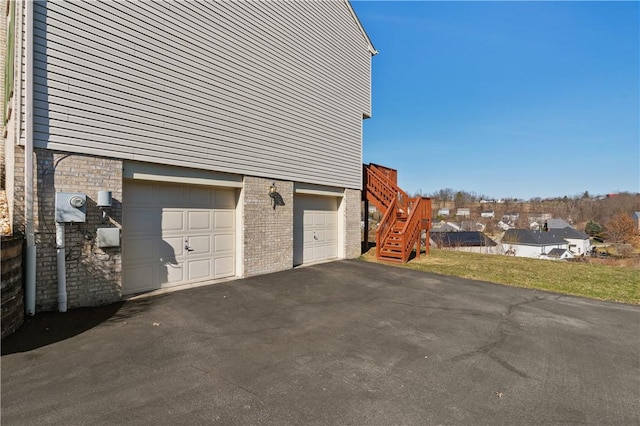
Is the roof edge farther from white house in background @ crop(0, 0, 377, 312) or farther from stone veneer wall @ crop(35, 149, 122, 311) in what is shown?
stone veneer wall @ crop(35, 149, 122, 311)

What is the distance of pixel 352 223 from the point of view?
1135 cm

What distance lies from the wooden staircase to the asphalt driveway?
4.55 meters

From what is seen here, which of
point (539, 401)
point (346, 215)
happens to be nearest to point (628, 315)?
point (539, 401)

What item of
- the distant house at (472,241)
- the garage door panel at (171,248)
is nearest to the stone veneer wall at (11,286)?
the garage door panel at (171,248)

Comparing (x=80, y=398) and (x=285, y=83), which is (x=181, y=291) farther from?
(x=285, y=83)

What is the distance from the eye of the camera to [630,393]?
3.15 metres

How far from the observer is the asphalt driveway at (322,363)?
2699mm

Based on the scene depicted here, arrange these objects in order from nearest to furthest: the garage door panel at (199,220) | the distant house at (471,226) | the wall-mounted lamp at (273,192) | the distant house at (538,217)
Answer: the garage door panel at (199,220), the wall-mounted lamp at (273,192), the distant house at (471,226), the distant house at (538,217)

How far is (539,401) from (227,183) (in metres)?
6.57

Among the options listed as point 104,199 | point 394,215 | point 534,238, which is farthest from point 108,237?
point 534,238

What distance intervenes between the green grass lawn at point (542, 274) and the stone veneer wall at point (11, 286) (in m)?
8.77

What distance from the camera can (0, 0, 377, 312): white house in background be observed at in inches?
193

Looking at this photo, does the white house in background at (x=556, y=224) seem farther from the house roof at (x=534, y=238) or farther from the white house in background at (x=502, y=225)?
the house roof at (x=534, y=238)

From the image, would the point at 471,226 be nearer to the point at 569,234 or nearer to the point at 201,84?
the point at 569,234
